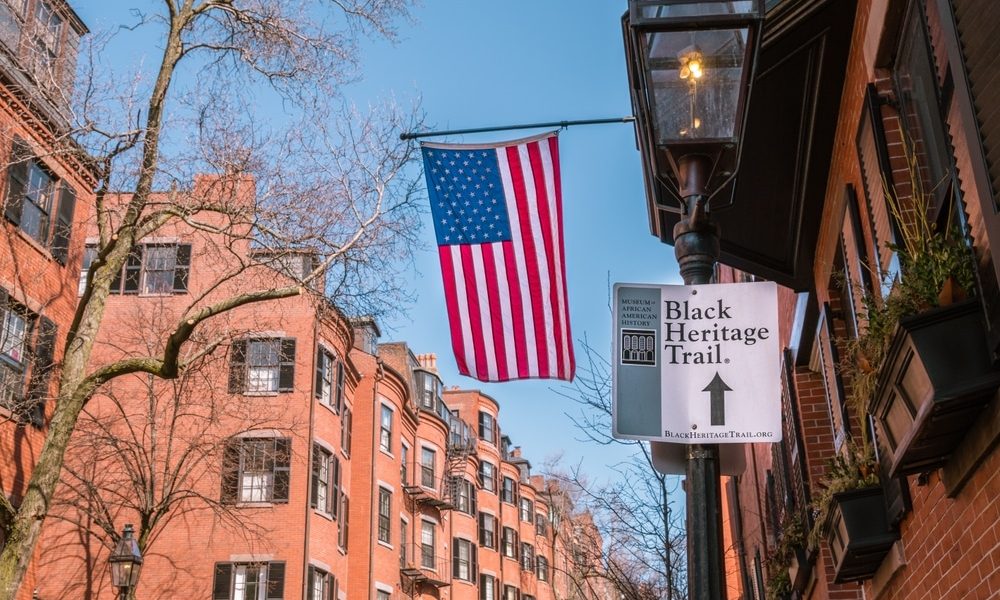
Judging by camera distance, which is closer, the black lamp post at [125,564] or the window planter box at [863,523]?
the window planter box at [863,523]

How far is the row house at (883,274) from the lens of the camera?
4.43 metres

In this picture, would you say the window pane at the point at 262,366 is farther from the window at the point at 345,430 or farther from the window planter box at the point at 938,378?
the window planter box at the point at 938,378

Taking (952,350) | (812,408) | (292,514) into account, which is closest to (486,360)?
(812,408)

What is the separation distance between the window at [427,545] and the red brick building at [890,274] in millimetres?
33820

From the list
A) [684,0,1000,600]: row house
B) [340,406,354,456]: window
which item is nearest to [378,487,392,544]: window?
[340,406,354,456]: window

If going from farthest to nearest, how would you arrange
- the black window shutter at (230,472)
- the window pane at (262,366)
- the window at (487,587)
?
1. the window at (487,587)
2. the window pane at (262,366)
3. the black window shutter at (230,472)

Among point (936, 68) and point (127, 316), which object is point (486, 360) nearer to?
point (936, 68)

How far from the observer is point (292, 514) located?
29359 mm

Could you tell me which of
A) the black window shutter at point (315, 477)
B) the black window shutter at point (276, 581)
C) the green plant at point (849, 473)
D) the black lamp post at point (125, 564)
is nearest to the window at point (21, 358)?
the black lamp post at point (125, 564)

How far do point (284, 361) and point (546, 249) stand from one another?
23.4m

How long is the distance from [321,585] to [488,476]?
2745 cm

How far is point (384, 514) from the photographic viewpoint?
127 ft

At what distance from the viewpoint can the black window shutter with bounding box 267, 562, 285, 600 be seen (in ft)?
93.0

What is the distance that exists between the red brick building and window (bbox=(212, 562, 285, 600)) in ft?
64.9
